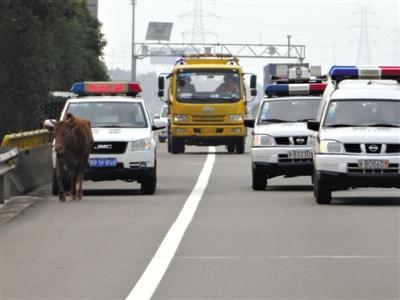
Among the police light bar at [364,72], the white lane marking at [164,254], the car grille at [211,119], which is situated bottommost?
the white lane marking at [164,254]

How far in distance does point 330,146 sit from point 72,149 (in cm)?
439

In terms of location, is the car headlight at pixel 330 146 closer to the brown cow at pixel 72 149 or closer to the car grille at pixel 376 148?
the car grille at pixel 376 148

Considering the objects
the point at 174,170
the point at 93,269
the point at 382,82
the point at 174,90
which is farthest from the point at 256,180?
the point at 174,90

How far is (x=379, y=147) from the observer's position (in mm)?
21141

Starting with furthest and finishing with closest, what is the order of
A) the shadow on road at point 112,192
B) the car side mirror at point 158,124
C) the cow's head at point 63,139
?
the shadow on road at point 112,192, the car side mirror at point 158,124, the cow's head at point 63,139

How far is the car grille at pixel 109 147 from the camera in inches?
938

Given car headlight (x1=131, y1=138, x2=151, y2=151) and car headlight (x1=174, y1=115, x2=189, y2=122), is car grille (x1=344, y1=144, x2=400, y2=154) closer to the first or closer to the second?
car headlight (x1=131, y1=138, x2=151, y2=151)

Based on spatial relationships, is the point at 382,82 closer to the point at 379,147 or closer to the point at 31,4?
the point at 379,147

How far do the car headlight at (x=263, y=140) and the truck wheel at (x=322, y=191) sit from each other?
402 centimetres

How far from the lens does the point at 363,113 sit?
2234cm

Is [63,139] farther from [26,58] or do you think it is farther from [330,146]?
[26,58]

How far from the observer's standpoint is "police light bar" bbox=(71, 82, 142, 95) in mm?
26875

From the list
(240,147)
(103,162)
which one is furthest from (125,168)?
(240,147)

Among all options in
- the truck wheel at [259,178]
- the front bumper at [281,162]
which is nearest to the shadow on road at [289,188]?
the truck wheel at [259,178]
